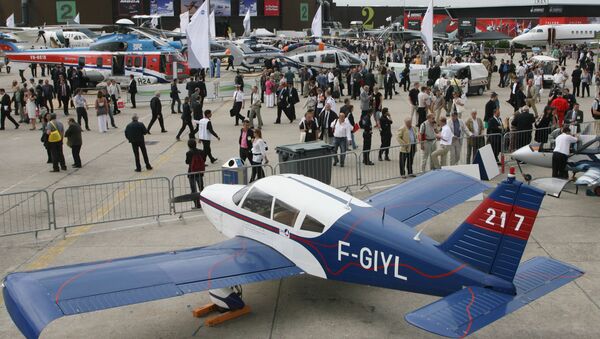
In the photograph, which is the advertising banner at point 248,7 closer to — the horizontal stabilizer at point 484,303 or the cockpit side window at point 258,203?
the cockpit side window at point 258,203

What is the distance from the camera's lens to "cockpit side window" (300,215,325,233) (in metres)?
8.73

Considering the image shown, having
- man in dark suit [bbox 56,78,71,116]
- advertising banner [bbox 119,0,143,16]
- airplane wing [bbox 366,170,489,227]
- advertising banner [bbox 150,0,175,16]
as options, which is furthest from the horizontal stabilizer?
advertising banner [bbox 150,0,175,16]

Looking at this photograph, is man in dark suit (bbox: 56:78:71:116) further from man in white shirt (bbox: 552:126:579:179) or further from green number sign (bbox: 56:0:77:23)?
green number sign (bbox: 56:0:77:23)

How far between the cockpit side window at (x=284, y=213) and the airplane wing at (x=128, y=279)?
0.45m

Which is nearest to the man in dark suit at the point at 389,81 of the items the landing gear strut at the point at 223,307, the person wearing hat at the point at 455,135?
the person wearing hat at the point at 455,135

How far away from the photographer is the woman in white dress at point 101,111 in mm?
22625

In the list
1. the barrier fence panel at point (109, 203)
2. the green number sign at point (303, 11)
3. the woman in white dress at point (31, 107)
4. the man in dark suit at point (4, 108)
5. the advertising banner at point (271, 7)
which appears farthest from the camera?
the green number sign at point (303, 11)

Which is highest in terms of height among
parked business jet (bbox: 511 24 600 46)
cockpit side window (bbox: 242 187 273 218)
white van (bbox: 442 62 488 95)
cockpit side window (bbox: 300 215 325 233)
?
parked business jet (bbox: 511 24 600 46)

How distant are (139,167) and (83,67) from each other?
18.6m

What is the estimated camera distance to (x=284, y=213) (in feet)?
30.0

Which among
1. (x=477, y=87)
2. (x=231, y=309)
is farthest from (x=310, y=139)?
(x=477, y=87)

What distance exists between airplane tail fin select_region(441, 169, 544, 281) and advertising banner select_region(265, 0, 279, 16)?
80.4 metres

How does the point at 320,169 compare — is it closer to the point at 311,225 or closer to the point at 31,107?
the point at 311,225

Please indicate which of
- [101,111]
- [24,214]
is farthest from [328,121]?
[101,111]
